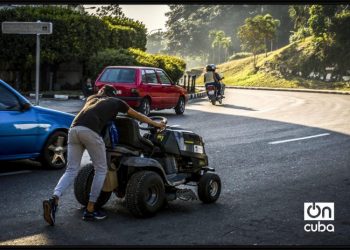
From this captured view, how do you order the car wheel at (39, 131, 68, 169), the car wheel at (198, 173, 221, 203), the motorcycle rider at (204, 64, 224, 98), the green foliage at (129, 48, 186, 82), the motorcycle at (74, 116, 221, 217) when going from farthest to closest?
the green foliage at (129, 48, 186, 82), the motorcycle rider at (204, 64, 224, 98), the car wheel at (39, 131, 68, 169), the car wheel at (198, 173, 221, 203), the motorcycle at (74, 116, 221, 217)

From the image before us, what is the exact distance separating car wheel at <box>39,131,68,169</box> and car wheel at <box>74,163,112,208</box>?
2697 millimetres

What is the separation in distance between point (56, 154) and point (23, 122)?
85cm

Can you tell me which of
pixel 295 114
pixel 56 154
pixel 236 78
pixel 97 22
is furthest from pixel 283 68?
pixel 56 154

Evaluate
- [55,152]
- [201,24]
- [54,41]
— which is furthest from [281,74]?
[55,152]

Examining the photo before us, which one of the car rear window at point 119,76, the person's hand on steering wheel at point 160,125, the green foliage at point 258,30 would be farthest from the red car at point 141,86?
the green foliage at point 258,30

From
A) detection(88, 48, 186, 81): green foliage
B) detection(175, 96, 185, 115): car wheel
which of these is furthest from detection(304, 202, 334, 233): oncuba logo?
detection(88, 48, 186, 81): green foliage

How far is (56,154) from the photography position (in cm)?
1009

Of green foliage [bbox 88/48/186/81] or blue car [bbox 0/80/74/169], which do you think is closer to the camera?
blue car [bbox 0/80/74/169]

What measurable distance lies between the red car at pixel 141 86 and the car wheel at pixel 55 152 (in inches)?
334

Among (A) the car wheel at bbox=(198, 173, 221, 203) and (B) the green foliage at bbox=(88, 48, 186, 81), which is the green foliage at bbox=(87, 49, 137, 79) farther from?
(A) the car wheel at bbox=(198, 173, 221, 203)

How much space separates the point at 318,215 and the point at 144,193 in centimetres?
202

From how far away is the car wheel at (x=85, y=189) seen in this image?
7336 mm

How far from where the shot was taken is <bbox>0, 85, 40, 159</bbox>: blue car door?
9.30m

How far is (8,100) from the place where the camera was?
31.5 feet
